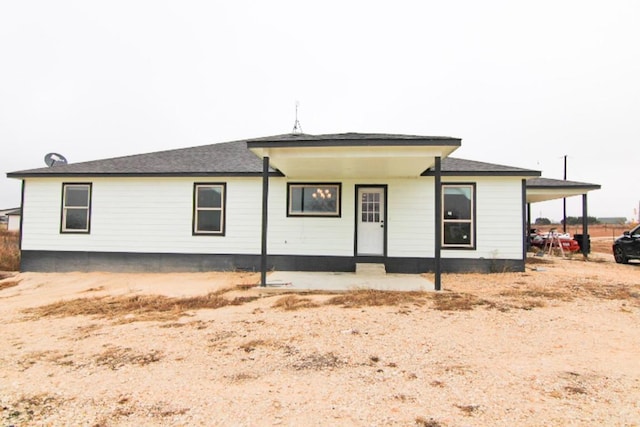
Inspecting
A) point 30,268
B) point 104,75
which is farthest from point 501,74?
point 104,75

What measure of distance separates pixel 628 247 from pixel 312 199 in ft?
36.9

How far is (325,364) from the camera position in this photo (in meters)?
3.37

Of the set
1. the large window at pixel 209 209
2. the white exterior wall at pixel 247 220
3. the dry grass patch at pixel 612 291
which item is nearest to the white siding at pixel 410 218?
the white exterior wall at pixel 247 220

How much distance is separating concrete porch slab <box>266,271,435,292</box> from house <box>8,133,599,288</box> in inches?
27.6

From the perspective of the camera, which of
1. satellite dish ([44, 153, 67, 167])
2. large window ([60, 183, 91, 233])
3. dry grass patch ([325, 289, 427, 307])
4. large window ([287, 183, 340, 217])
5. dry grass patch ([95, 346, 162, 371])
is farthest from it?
satellite dish ([44, 153, 67, 167])

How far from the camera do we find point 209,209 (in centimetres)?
962

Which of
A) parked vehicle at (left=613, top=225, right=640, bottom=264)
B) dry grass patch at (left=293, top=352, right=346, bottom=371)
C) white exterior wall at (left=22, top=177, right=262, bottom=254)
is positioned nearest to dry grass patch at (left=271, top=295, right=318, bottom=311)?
dry grass patch at (left=293, top=352, right=346, bottom=371)

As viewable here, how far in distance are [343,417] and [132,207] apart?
30.7 ft

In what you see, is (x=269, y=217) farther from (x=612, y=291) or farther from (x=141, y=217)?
(x=612, y=291)

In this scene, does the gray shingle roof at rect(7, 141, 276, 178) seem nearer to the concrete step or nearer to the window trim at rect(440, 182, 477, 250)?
the concrete step

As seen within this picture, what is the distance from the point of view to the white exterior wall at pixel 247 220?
9.09 metres

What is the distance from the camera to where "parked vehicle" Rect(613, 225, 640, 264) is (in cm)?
1149

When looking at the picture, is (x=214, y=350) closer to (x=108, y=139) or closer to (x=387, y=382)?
(x=387, y=382)

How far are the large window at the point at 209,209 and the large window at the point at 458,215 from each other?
625cm
